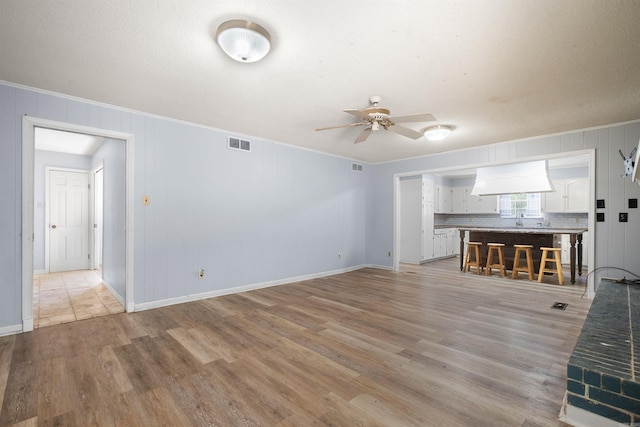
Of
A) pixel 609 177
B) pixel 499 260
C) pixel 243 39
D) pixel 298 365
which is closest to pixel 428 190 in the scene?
pixel 499 260

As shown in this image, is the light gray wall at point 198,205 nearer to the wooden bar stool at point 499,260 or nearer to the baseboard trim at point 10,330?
the baseboard trim at point 10,330

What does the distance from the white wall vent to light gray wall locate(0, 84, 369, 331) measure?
0.28 feet

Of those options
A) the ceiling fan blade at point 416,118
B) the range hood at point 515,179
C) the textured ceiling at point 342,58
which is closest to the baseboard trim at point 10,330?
the textured ceiling at point 342,58

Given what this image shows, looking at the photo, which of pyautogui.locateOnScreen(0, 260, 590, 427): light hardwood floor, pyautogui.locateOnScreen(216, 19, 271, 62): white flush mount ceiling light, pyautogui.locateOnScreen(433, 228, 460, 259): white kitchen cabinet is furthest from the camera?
pyautogui.locateOnScreen(433, 228, 460, 259): white kitchen cabinet

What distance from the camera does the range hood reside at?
6.10 m

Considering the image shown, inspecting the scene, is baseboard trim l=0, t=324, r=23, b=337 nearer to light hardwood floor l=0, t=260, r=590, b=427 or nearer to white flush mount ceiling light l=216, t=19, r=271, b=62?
light hardwood floor l=0, t=260, r=590, b=427

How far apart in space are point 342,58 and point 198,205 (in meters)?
2.95

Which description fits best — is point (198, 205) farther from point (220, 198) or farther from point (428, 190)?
point (428, 190)

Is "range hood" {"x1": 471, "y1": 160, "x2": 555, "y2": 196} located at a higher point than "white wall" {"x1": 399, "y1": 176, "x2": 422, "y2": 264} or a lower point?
higher

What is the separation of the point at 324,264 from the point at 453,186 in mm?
5710

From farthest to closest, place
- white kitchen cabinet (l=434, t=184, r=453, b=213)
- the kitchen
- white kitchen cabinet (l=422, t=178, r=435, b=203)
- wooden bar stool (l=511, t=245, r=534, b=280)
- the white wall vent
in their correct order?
1. white kitchen cabinet (l=434, t=184, r=453, b=213)
2. white kitchen cabinet (l=422, t=178, r=435, b=203)
3. the kitchen
4. wooden bar stool (l=511, t=245, r=534, b=280)
5. the white wall vent

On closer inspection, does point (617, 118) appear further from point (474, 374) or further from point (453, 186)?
point (453, 186)

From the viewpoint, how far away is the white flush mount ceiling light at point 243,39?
2047 millimetres

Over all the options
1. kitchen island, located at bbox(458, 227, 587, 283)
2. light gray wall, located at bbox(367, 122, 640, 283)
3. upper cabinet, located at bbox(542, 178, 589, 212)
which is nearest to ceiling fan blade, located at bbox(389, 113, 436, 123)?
light gray wall, located at bbox(367, 122, 640, 283)
